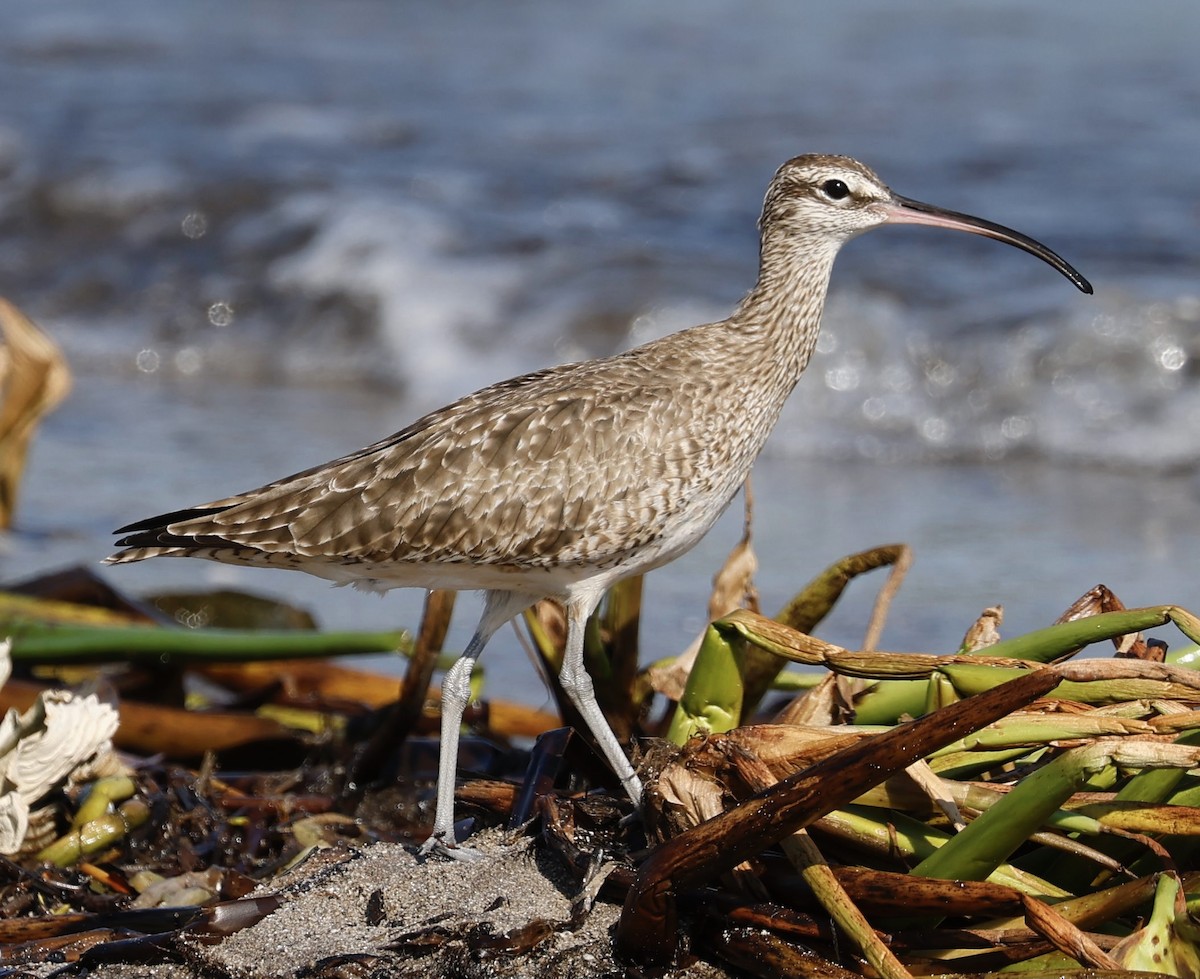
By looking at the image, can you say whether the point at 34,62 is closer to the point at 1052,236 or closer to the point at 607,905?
the point at 1052,236

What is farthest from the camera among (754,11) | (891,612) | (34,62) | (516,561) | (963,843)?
(754,11)

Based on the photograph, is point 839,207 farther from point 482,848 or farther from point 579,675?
point 482,848

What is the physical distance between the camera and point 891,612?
7113 millimetres

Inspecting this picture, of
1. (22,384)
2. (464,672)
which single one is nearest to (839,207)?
(464,672)

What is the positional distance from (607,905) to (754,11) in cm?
1752

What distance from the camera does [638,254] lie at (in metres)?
12.3

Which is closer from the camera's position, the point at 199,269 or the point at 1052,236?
the point at 1052,236

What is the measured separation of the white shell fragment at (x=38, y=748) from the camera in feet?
14.6

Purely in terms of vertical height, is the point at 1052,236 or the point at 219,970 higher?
the point at 1052,236

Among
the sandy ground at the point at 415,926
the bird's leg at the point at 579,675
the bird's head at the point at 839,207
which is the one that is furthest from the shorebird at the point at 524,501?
the bird's head at the point at 839,207

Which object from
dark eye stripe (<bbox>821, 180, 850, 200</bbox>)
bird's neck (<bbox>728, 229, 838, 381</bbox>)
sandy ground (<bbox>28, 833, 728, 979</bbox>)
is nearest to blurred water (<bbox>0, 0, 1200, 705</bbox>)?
bird's neck (<bbox>728, 229, 838, 381</bbox>)

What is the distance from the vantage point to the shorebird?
4445 mm

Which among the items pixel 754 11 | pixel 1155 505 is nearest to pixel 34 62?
pixel 754 11

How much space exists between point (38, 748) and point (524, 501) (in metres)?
1.42
